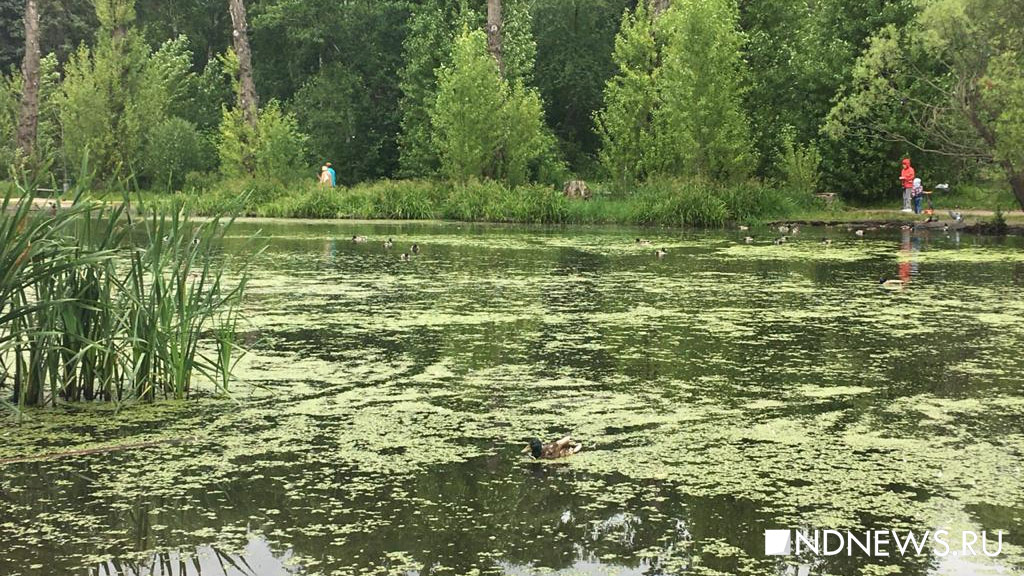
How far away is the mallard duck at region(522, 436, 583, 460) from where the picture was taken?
584 cm

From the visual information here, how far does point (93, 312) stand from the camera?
7062 mm

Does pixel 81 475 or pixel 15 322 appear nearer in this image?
pixel 81 475

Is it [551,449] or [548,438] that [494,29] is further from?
[551,449]

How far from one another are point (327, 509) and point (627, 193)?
962 inches

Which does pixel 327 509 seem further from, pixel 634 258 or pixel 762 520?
pixel 634 258

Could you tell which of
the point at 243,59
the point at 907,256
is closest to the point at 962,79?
the point at 907,256

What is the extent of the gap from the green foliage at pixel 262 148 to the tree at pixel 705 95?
1061 centimetres

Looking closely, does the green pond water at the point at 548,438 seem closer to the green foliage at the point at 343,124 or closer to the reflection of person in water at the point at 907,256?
the reflection of person in water at the point at 907,256

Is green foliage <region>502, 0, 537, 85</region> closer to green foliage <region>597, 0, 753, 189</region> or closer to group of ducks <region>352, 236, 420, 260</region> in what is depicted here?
green foliage <region>597, 0, 753, 189</region>

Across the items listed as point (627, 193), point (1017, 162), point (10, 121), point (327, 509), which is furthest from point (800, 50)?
point (327, 509)

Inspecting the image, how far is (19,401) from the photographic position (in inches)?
266

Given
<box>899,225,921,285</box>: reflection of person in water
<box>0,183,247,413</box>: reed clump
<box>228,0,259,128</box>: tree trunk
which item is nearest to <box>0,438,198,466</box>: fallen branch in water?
<box>0,183,247,413</box>: reed clump

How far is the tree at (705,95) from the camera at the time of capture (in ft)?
95.4

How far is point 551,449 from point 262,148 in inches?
1196
